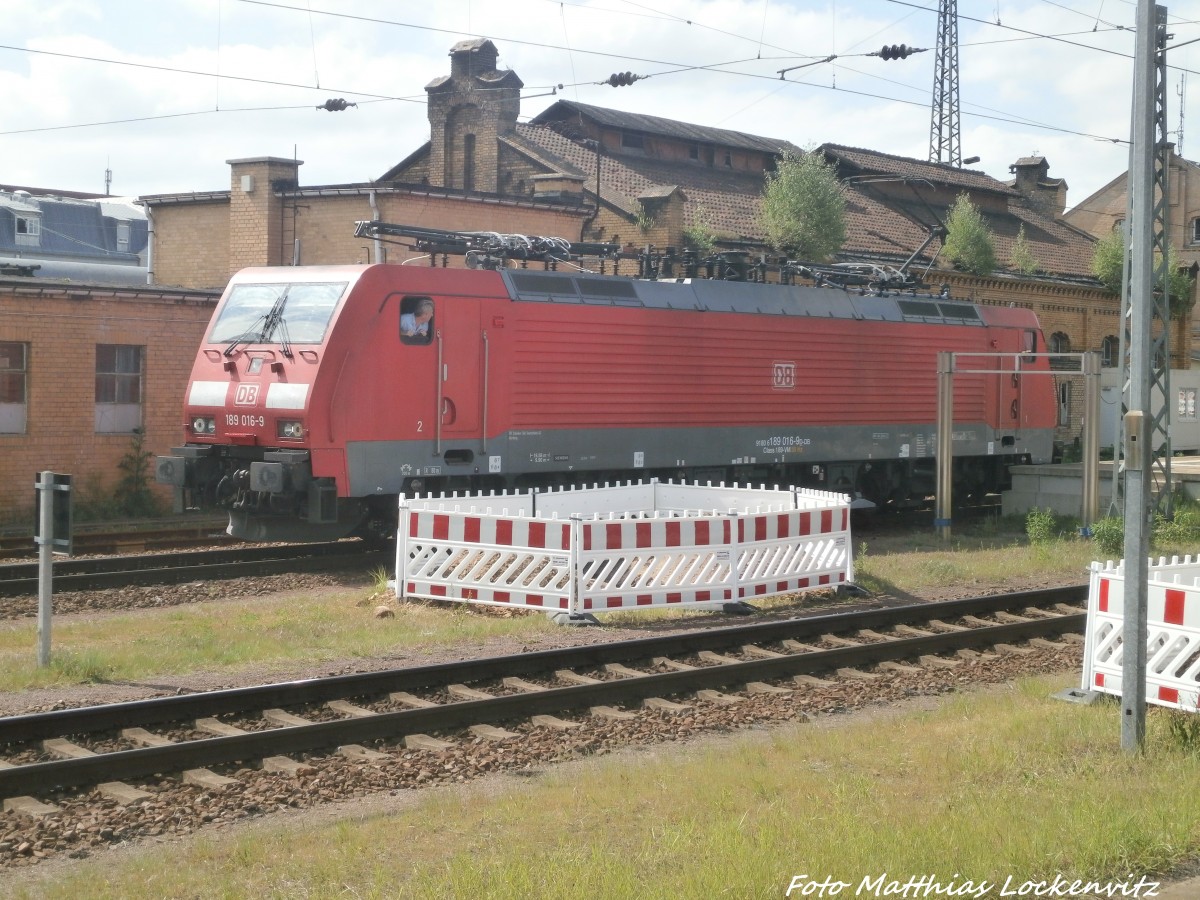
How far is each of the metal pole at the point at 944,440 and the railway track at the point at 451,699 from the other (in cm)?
638

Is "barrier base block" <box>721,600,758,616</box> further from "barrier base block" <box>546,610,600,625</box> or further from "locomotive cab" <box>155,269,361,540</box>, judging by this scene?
"locomotive cab" <box>155,269,361,540</box>

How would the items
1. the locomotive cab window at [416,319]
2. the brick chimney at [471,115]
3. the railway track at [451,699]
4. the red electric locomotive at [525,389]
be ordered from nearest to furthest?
the railway track at [451,699]
the red electric locomotive at [525,389]
the locomotive cab window at [416,319]
the brick chimney at [471,115]

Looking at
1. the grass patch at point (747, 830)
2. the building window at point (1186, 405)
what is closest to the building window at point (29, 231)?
the building window at point (1186, 405)

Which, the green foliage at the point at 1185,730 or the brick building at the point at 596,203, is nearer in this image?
the green foliage at the point at 1185,730

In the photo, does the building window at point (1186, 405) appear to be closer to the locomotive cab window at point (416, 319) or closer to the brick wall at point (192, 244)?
the brick wall at point (192, 244)

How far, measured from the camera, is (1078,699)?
365 inches

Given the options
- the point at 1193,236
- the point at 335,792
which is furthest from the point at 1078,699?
the point at 1193,236

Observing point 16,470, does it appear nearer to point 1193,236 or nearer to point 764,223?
point 764,223

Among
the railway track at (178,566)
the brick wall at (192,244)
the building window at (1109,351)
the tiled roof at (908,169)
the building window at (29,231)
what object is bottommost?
the railway track at (178,566)

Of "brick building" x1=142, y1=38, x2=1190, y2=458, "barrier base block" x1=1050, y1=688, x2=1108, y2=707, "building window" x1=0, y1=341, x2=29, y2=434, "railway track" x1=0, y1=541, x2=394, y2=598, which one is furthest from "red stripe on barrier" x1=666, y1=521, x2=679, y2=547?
"building window" x1=0, y1=341, x2=29, y2=434

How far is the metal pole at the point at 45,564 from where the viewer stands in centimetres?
1000

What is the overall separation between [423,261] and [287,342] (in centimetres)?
1345

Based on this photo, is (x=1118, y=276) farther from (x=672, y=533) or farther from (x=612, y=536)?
(x=612, y=536)

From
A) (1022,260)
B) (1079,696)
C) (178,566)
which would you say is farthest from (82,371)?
(1022,260)
